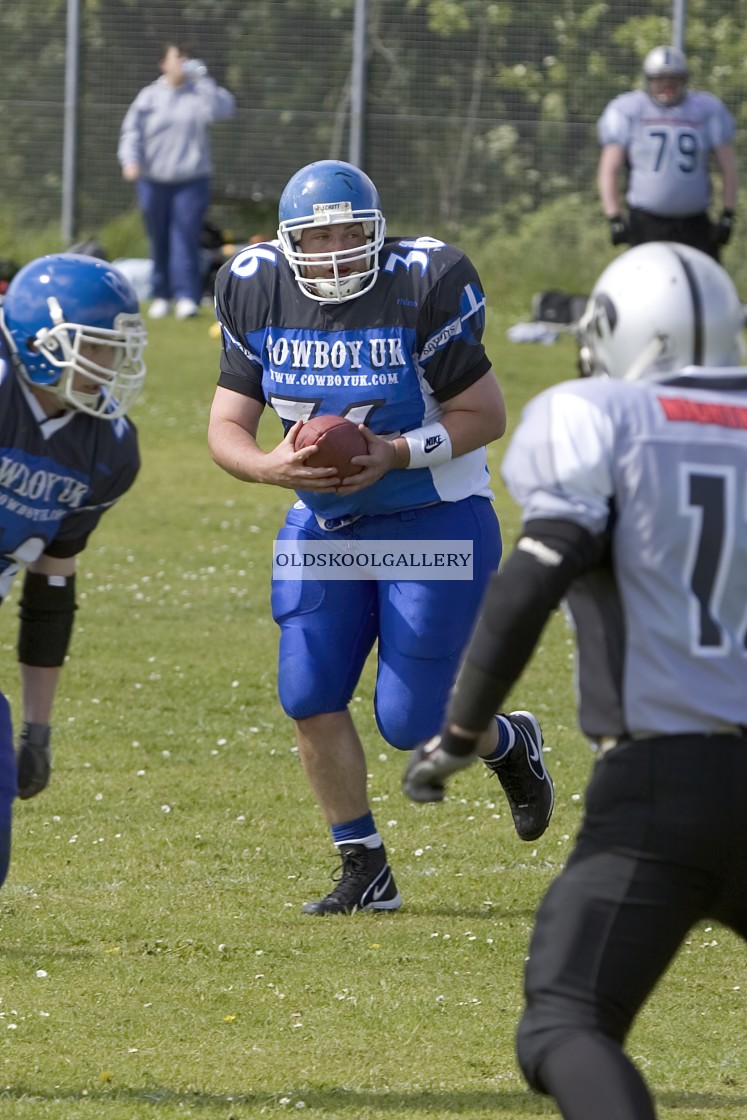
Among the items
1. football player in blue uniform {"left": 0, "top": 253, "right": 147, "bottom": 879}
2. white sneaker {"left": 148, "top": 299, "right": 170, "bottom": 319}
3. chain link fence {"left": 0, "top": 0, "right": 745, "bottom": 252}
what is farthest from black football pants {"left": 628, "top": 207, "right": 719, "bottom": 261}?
football player in blue uniform {"left": 0, "top": 253, "right": 147, "bottom": 879}

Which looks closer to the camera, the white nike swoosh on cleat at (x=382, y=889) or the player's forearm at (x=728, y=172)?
the white nike swoosh on cleat at (x=382, y=889)

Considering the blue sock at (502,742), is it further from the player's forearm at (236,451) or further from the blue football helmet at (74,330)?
the blue football helmet at (74,330)

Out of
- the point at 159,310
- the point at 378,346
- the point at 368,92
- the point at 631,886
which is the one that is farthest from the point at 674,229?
the point at 631,886

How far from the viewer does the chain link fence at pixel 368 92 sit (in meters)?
18.4

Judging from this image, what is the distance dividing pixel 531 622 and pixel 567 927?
0.46 meters

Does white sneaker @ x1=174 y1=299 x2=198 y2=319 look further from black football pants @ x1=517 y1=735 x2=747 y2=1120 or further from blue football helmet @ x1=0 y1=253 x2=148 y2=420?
black football pants @ x1=517 y1=735 x2=747 y2=1120

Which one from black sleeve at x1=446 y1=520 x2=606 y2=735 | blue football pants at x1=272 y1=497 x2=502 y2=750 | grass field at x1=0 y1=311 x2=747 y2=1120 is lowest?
grass field at x1=0 y1=311 x2=747 y2=1120

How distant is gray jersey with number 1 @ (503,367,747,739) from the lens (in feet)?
9.27

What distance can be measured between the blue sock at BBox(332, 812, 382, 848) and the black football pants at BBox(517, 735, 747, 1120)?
216cm

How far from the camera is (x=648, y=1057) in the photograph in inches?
157

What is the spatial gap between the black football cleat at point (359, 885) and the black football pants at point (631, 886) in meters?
2.15

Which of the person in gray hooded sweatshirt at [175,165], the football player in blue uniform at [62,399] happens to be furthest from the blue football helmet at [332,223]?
the person in gray hooded sweatshirt at [175,165]

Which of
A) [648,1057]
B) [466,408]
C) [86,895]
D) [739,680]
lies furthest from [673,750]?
[86,895]

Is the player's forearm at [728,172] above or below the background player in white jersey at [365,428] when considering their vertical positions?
below
